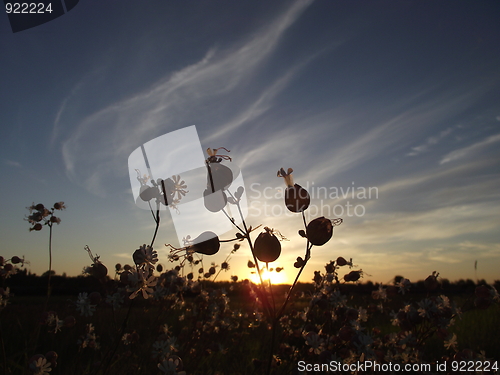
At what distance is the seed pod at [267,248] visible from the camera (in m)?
1.44

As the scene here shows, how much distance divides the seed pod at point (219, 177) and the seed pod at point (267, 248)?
0.29 metres

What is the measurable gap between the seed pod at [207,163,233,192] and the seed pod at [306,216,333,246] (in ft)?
1.42

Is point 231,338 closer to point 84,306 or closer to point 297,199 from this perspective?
point 84,306

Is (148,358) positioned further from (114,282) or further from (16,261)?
(16,261)

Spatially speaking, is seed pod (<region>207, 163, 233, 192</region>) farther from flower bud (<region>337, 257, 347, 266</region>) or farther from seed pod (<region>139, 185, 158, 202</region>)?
flower bud (<region>337, 257, 347, 266</region>)

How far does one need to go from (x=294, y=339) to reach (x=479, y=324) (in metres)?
5.80

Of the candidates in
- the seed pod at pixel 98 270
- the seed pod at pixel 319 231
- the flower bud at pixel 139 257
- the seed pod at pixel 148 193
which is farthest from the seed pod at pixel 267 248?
the seed pod at pixel 98 270

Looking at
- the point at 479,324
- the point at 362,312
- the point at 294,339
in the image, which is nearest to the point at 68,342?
the point at 294,339

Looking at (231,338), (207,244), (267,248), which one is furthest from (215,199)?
(231,338)

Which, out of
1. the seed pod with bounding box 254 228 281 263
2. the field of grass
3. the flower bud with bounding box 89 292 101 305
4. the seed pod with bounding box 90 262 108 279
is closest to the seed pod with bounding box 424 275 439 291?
the field of grass

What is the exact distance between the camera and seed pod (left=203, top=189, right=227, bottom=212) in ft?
5.08

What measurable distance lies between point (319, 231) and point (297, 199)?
0.19 meters

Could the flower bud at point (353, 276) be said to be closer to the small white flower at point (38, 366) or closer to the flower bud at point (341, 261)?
the flower bud at point (341, 261)

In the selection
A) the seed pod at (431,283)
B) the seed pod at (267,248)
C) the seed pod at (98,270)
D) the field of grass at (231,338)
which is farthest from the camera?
the field of grass at (231,338)
